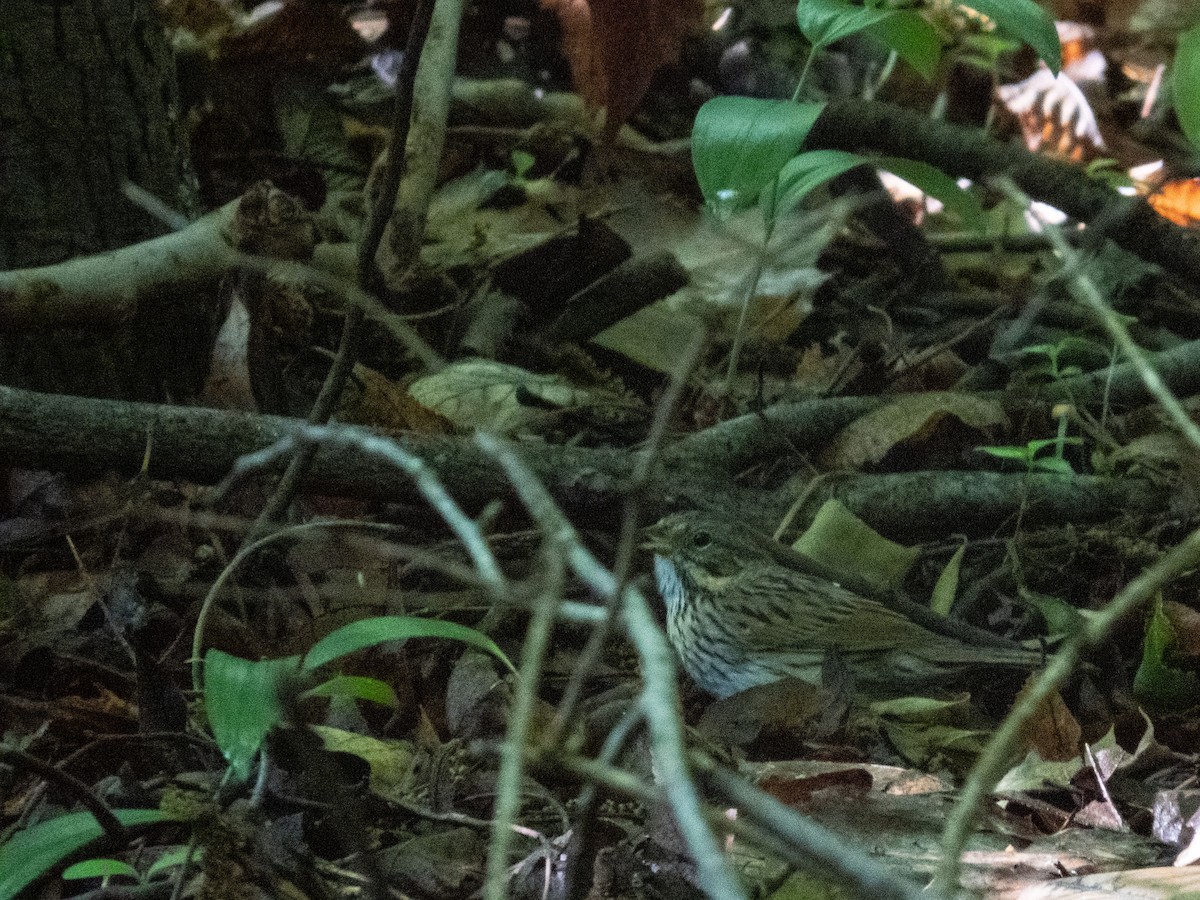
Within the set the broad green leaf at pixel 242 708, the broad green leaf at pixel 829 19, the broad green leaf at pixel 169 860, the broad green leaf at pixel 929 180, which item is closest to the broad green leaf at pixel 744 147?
the broad green leaf at pixel 829 19

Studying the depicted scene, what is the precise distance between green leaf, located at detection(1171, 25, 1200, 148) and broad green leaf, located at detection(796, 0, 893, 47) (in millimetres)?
693

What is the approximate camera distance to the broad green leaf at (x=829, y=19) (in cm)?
325

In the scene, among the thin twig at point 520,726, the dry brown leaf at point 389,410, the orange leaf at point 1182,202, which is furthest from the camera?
the orange leaf at point 1182,202

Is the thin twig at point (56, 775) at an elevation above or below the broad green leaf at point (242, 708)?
above

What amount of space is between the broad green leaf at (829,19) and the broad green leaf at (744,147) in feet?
0.66

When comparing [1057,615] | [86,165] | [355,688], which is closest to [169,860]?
[355,688]

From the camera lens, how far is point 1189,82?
9.46ft

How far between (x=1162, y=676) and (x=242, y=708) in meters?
2.03

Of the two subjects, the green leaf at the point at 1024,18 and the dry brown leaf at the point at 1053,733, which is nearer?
the dry brown leaf at the point at 1053,733

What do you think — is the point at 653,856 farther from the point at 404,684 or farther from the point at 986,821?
the point at 404,684

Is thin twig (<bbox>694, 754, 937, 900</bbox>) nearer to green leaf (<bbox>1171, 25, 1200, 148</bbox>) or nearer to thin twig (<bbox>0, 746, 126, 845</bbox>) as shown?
thin twig (<bbox>0, 746, 126, 845</bbox>)

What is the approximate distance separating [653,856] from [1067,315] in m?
3.48

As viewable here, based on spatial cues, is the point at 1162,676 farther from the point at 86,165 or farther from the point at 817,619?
the point at 86,165

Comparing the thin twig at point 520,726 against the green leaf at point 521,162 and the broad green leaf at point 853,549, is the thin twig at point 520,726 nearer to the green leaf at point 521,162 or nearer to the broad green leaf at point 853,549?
the broad green leaf at point 853,549
